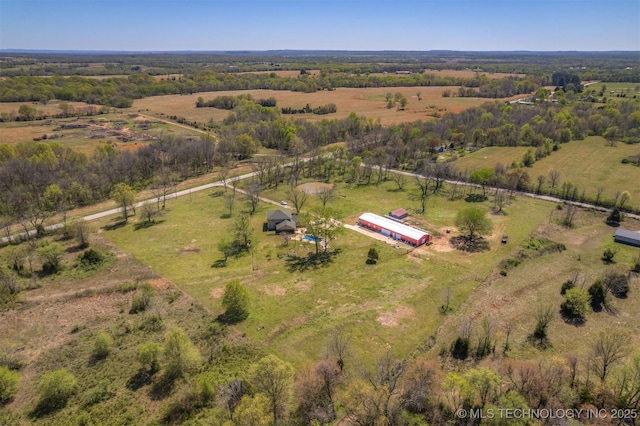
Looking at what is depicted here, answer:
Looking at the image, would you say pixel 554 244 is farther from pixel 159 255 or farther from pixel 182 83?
pixel 182 83

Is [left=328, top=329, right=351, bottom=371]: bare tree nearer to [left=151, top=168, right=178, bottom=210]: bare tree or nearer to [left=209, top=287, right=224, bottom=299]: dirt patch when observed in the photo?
[left=209, top=287, right=224, bottom=299]: dirt patch

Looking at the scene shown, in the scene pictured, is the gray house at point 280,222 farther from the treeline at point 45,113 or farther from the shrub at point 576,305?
the treeline at point 45,113

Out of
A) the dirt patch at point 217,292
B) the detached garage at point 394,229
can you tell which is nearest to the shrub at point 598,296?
the detached garage at point 394,229

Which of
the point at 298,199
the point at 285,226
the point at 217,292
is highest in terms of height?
the point at 298,199

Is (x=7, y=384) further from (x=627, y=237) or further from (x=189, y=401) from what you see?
(x=627, y=237)

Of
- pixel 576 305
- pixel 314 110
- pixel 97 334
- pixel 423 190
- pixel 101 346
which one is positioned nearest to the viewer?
pixel 101 346

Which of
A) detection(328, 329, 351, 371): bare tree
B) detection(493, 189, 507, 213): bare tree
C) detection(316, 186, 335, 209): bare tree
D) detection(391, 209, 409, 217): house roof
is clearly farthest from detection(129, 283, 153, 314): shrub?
detection(493, 189, 507, 213): bare tree

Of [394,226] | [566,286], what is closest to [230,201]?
[394,226]
